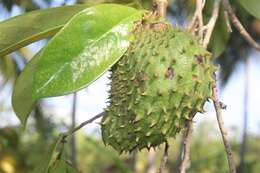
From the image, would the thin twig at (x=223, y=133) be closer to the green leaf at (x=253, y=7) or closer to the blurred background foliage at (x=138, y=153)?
the blurred background foliage at (x=138, y=153)

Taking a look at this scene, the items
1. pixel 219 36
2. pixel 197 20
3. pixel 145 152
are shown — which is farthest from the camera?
pixel 145 152

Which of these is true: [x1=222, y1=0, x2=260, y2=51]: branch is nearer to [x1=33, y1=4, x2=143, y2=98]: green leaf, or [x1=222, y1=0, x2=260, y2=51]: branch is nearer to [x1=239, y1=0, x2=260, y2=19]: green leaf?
[x1=239, y1=0, x2=260, y2=19]: green leaf

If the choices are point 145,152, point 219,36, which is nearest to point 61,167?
point 219,36

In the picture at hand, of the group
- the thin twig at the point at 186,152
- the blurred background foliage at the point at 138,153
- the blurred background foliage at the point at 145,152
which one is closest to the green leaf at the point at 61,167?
the blurred background foliage at the point at 138,153

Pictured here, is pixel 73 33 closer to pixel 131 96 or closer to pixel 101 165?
pixel 131 96

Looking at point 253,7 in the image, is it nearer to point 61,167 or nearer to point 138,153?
point 61,167

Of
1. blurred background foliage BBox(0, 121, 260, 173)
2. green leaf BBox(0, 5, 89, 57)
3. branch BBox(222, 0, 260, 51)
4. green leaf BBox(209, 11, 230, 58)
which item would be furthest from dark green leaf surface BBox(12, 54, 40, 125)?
blurred background foliage BBox(0, 121, 260, 173)
